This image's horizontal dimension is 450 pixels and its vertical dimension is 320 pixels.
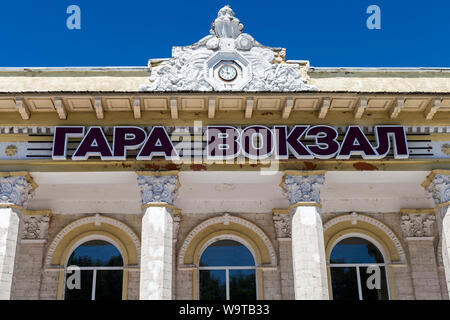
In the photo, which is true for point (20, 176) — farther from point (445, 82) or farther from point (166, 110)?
point (445, 82)

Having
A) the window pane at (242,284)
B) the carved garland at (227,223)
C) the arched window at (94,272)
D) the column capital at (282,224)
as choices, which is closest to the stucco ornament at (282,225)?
the column capital at (282,224)

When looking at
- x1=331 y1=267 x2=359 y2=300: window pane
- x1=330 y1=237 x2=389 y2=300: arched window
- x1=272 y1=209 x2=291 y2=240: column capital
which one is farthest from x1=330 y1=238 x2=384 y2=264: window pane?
x1=272 y1=209 x2=291 y2=240: column capital

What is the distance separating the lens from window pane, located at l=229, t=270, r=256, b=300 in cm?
1875

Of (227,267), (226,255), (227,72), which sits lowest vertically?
(227,267)

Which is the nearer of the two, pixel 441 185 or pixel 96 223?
pixel 441 185

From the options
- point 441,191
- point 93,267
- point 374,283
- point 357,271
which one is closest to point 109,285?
point 93,267

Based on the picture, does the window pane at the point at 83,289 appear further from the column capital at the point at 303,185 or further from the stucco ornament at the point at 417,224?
the stucco ornament at the point at 417,224

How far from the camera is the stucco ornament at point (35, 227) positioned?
62.2ft

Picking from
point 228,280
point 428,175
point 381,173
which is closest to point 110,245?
point 228,280

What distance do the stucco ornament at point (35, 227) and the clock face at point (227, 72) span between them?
746 centimetres

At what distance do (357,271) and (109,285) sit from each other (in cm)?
804

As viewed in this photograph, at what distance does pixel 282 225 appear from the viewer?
19.3 metres

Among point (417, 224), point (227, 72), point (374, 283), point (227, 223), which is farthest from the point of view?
point (227, 223)

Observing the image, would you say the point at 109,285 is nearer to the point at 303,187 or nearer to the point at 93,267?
the point at 93,267
